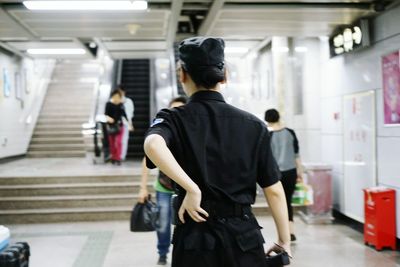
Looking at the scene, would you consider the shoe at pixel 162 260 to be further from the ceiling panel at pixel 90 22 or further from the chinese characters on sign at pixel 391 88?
the ceiling panel at pixel 90 22

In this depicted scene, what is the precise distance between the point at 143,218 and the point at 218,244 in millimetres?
2718

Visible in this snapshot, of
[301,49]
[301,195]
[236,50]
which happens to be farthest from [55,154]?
[301,195]

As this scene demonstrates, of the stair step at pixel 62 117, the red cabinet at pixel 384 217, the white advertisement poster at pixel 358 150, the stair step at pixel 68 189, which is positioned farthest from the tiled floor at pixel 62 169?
the red cabinet at pixel 384 217

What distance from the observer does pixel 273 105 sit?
9.59 metres

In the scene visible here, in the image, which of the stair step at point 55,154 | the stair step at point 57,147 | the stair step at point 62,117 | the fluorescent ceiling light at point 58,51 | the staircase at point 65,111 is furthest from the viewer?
the stair step at point 62,117

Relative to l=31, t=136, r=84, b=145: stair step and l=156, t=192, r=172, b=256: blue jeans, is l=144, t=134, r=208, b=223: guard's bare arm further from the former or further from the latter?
l=31, t=136, r=84, b=145: stair step

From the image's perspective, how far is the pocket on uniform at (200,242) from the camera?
1610mm

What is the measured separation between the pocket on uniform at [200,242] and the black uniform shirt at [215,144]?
129 mm

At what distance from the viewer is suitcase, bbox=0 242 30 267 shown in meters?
2.58

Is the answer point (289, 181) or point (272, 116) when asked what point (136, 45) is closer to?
point (272, 116)

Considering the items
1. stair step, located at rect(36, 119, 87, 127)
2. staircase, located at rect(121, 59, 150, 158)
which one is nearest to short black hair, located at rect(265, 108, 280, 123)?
staircase, located at rect(121, 59, 150, 158)

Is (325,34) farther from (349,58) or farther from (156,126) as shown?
(156,126)

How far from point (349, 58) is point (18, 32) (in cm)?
491

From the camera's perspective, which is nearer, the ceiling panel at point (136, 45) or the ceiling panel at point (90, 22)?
the ceiling panel at point (90, 22)
